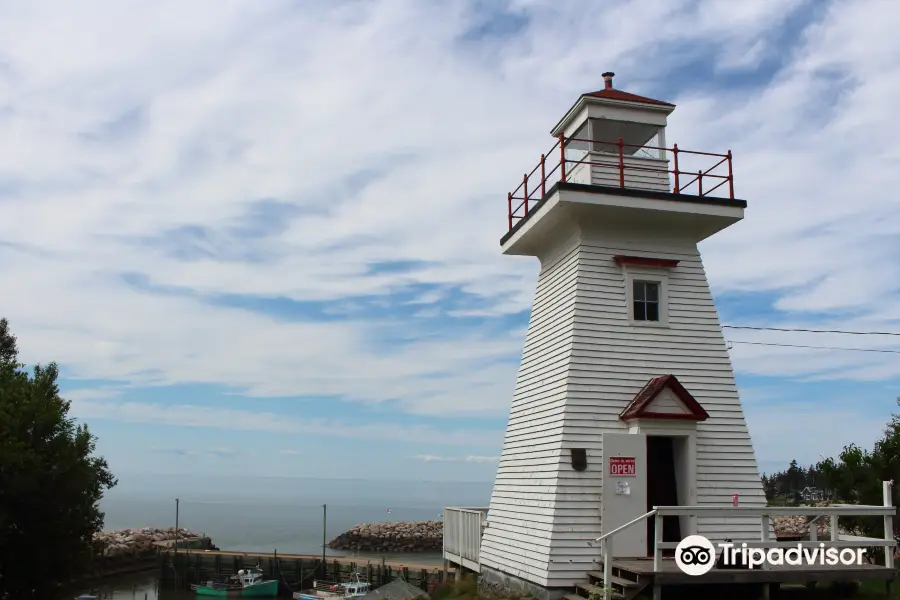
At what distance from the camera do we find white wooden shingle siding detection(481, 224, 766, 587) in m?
12.5

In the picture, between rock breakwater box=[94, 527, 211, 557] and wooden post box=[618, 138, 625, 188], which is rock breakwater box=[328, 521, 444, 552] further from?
wooden post box=[618, 138, 625, 188]

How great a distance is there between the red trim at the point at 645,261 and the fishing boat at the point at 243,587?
31043 mm

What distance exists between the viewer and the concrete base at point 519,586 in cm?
1198

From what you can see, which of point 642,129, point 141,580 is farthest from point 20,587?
point 141,580

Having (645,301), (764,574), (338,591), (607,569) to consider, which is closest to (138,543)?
(338,591)

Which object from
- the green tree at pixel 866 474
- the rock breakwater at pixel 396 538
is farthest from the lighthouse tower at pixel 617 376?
the rock breakwater at pixel 396 538

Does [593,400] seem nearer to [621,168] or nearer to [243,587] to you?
[621,168]

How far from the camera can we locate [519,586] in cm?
1292

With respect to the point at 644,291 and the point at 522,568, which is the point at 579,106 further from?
the point at 522,568

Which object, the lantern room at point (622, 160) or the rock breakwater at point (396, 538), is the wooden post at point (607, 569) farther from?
the rock breakwater at point (396, 538)

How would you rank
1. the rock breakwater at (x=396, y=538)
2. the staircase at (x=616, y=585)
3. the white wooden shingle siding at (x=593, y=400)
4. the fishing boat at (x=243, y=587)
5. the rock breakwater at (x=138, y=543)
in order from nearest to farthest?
the staircase at (x=616, y=585) < the white wooden shingle siding at (x=593, y=400) < the fishing boat at (x=243, y=587) < the rock breakwater at (x=138, y=543) < the rock breakwater at (x=396, y=538)

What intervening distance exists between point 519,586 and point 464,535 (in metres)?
3.64

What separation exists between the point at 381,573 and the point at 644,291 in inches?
1068

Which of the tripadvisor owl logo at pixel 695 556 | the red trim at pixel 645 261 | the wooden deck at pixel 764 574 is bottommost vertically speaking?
the wooden deck at pixel 764 574
